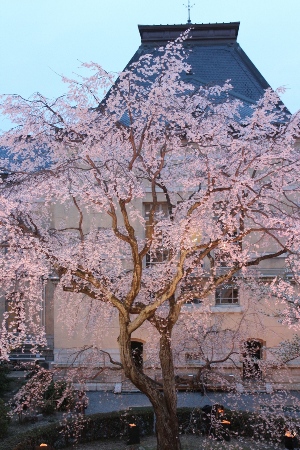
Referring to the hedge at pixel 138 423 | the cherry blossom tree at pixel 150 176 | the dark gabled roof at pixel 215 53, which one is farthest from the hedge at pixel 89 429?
the dark gabled roof at pixel 215 53

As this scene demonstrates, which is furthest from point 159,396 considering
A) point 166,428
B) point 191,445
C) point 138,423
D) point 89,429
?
point 89,429

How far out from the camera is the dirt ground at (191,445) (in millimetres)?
11242

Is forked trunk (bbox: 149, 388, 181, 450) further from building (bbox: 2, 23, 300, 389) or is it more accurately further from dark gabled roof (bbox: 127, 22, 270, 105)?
dark gabled roof (bbox: 127, 22, 270, 105)

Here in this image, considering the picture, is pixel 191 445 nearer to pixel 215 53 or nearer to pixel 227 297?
pixel 227 297

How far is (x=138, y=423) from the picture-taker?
485 inches

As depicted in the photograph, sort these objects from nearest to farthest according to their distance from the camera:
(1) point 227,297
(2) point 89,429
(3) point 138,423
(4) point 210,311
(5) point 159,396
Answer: (5) point 159,396 → (2) point 89,429 → (3) point 138,423 → (4) point 210,311 → (1) point 227,297

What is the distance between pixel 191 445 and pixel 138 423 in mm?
1466

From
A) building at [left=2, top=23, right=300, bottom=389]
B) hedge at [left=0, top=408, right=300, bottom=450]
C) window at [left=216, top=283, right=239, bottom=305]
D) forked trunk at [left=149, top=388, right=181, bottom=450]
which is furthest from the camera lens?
window at [left=216, top=283, right=239, bottom=305]

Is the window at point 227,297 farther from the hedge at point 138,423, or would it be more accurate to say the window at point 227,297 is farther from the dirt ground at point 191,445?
the dirt ground at point 191,445

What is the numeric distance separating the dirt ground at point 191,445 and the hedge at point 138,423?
20cm

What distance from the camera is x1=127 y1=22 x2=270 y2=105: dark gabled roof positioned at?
20.0 meters

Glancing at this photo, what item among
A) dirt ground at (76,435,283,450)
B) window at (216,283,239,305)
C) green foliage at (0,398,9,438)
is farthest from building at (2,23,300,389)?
green foliage at (0,398,9,438)

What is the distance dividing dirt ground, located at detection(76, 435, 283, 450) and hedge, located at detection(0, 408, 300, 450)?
20 centimetres

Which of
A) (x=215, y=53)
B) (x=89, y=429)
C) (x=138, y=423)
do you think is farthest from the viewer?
(x=215, y=53)
